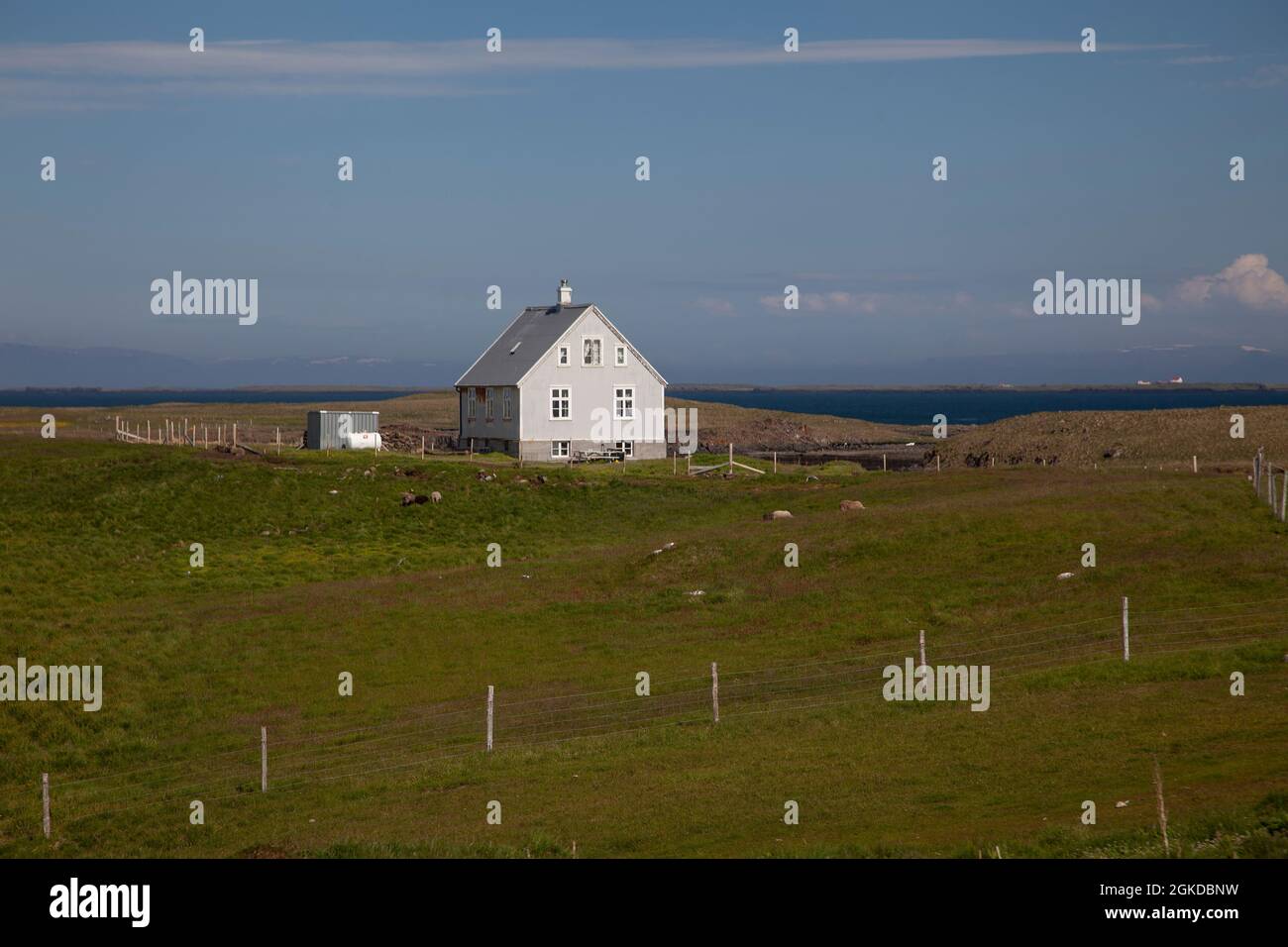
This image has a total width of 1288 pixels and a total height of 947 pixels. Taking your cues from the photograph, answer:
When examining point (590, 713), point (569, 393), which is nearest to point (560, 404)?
point (569, 393)

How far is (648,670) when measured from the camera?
2836cm

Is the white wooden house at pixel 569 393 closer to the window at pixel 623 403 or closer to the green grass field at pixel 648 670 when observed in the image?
the window at pixel 623 403

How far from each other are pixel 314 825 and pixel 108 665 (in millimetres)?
12253

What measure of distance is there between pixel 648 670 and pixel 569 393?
43.8 m

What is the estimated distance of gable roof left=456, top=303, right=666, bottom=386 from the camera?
70812mm

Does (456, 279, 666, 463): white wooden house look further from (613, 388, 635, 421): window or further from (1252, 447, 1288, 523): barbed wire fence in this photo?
(1252, 447, 1288, 523): barbed wire fence

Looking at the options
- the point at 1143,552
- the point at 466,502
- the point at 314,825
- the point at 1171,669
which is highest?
the point at 466,502

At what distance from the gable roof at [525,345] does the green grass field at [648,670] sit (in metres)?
19.3

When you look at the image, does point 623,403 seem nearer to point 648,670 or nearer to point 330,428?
point 330,428
